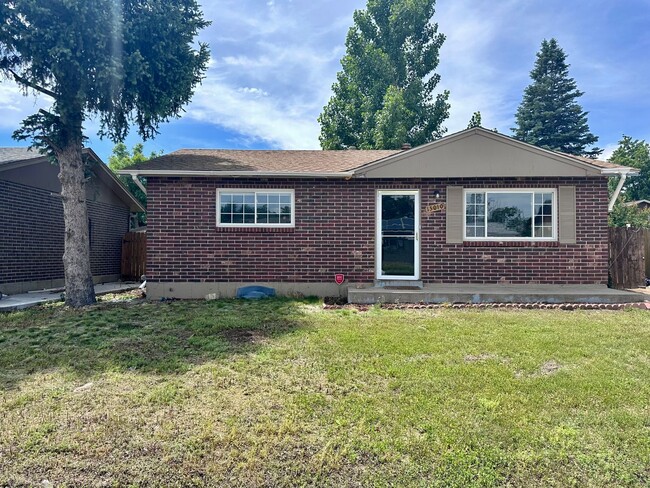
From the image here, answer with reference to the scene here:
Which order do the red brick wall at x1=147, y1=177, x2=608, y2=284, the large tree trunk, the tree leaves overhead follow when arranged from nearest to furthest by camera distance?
the tree leaves overhead
the large tree trunk
the red brick wall at x1=147, y1=177, x2=608, y2=284

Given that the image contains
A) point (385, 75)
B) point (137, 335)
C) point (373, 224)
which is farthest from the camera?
point (385, 75)

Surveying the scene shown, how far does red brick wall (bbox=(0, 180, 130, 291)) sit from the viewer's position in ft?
32.7

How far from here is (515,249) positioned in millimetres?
8977

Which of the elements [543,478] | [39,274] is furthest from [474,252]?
[39,274]

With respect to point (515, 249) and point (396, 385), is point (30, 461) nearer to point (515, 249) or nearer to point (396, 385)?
point (396, 385)

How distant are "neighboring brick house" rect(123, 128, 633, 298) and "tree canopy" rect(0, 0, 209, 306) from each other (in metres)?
1.40

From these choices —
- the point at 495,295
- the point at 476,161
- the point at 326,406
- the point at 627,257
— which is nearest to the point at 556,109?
the point at 627,257

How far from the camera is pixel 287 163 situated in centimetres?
1007

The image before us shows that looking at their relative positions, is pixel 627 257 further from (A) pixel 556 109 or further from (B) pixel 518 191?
(A) pixel 556 109

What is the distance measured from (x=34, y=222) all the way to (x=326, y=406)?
1136 cm

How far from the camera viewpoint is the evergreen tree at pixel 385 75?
22.5 m

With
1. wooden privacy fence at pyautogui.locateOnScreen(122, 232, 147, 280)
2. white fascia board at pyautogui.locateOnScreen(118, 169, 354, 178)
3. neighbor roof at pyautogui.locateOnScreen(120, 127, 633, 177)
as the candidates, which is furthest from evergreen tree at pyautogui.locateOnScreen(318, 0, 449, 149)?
white fascia board at pyautogui.locateOnScreen(118, 169, 354, 178)

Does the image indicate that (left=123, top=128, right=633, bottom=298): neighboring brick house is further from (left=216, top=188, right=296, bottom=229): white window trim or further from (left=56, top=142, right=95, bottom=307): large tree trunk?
(left=56, top=142, right=95, bottom=307): large tree trunk

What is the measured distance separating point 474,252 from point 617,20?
9.45 m
